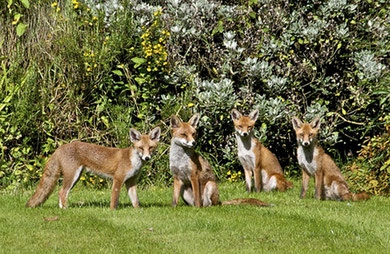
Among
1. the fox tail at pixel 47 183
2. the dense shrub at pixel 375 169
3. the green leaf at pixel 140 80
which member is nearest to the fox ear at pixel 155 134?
the fox tail at pixel 47 183

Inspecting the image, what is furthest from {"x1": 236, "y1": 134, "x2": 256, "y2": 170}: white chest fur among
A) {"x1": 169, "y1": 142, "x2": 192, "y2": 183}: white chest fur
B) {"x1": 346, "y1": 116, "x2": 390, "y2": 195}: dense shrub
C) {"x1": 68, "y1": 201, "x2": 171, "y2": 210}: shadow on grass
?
{"x1": 169, "y1": 142, "x2": 192, "y2": 183}: white chest fur

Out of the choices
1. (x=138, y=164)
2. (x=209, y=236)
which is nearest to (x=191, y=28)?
(x=138, y=164)

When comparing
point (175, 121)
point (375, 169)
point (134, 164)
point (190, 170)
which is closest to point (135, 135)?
point (134, 164)

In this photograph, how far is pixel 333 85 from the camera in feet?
43.7

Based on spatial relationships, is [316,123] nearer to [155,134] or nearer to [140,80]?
[155,134]

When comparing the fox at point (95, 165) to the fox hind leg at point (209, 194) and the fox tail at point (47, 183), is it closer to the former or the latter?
the fox tail at point (47, 183)

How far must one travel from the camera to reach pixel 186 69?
1295cm

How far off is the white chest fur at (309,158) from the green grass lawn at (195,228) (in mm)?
580

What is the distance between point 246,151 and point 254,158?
20 centimetres

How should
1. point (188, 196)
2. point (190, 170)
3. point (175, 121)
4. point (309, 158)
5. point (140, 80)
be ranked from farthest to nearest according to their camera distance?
point (140, 80), point (309, 158), point (188, 196), point (175, 121), point (190, 170)

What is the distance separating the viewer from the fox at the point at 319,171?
413 inches

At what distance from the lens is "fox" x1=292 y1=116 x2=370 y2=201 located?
10.5 metres

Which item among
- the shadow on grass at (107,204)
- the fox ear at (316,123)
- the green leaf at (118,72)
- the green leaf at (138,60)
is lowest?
the shadow on grass at (107,204)

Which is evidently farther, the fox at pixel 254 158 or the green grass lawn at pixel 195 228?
the fox at pixel 254 158
